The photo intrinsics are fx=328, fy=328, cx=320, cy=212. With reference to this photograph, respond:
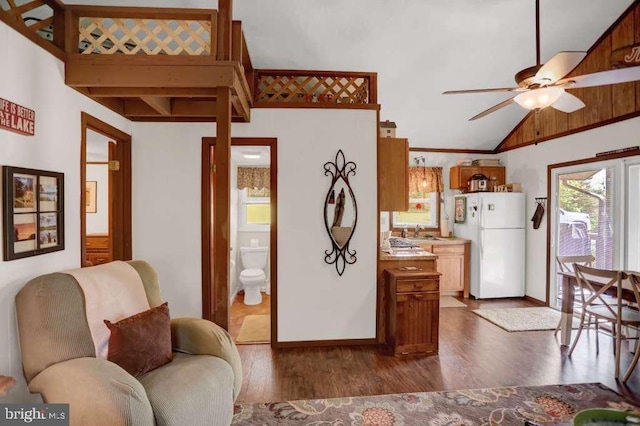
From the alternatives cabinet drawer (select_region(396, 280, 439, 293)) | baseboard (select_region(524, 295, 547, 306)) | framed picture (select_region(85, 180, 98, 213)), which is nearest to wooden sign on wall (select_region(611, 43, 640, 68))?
cabinet drawer (select_region(396, 280, 439, 293))

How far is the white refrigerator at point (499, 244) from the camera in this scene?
490cm

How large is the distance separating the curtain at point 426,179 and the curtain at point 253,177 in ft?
7.90

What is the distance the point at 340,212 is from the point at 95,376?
228 centimetres

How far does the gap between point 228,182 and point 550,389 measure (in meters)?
2.80

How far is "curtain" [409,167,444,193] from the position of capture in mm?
5523

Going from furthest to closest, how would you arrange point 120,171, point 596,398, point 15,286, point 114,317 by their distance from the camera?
point 120,171 → point 596,398 → point 114,317 → point 15,286

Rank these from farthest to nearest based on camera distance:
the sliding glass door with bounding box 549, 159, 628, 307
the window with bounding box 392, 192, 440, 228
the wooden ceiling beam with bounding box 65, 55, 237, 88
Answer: the window with bounding box 392, 192, 440, 228
the sliding glass door with bounding box 549, 159, 628, 307
the wooden ceiling beam with bounding box 65, 55, 237, 88

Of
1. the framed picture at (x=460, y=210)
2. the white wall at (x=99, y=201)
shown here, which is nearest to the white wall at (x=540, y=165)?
the framed picture at (x=460, y=210)

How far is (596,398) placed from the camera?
235 centimetres

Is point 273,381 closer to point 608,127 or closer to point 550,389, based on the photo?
point 550,389

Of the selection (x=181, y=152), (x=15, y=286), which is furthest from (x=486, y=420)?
(x=181, y=152)

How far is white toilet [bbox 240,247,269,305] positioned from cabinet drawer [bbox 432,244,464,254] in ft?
8.64

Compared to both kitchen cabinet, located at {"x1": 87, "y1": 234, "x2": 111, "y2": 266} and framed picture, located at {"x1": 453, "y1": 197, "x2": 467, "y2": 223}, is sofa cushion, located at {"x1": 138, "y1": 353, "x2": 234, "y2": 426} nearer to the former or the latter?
kitchen cabinet, located at {"x1": 87, "y1": 234, "x2": 111, "y2": 266}

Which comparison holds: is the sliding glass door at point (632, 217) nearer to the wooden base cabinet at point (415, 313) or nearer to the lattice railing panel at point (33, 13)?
the wooden base cabinet at point (415, 313)
